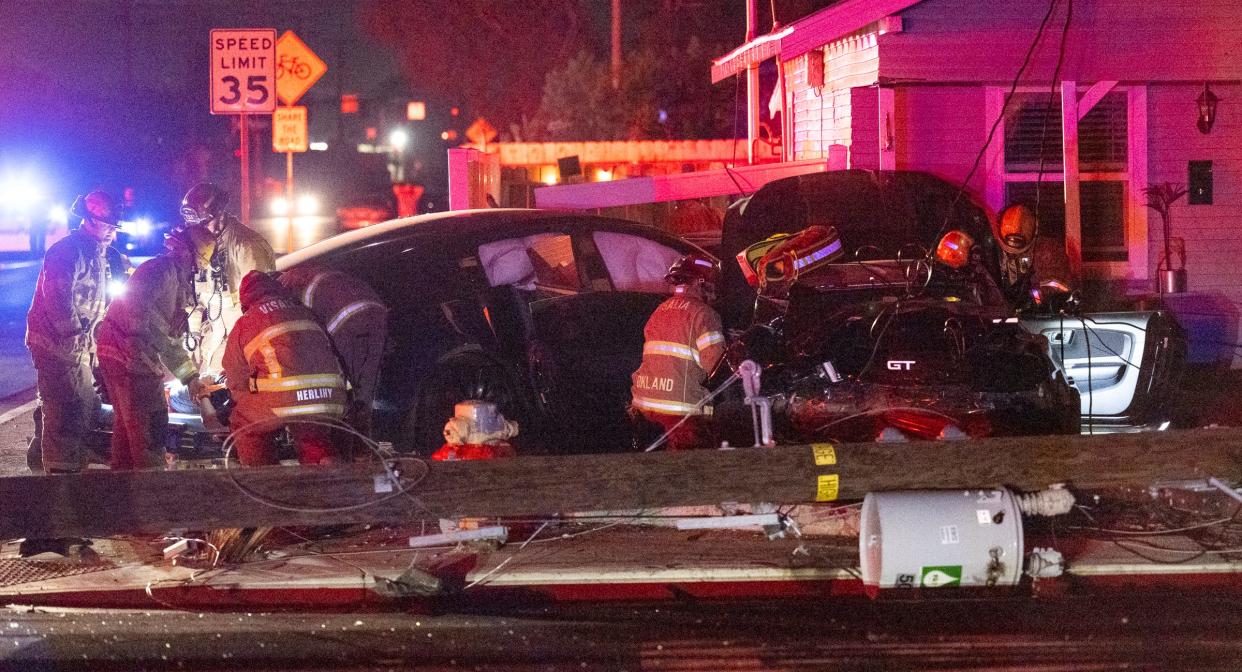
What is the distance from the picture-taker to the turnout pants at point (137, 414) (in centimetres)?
707

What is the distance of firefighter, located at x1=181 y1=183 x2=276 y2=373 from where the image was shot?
735cm

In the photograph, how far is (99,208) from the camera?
7500 millimetres

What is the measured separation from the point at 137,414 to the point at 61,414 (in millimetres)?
606

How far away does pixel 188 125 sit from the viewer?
50.2m

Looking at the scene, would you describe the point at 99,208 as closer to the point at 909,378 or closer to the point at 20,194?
the point at 909,378

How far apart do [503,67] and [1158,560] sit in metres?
35.9

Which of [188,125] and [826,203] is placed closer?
[826,203]

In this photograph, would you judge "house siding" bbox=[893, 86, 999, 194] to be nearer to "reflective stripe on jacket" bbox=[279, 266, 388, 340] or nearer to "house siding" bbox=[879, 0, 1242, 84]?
"house siding" bbox=[879, 0, 1242, 84]

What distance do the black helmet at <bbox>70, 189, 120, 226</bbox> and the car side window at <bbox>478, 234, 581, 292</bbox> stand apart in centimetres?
210

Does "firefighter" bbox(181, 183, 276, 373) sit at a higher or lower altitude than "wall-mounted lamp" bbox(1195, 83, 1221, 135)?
lower

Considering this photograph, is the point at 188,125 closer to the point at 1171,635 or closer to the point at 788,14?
the point at 788,14

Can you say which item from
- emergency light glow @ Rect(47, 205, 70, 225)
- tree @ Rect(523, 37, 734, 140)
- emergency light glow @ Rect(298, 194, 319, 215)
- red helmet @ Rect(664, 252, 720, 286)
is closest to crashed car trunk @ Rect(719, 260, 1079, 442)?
red helmet @ Rect(664, 252, 720, 286)

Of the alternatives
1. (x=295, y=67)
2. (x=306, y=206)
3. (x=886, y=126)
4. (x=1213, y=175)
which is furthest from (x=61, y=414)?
(x=306, y=206)

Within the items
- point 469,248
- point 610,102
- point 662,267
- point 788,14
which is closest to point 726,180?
point 662,267
